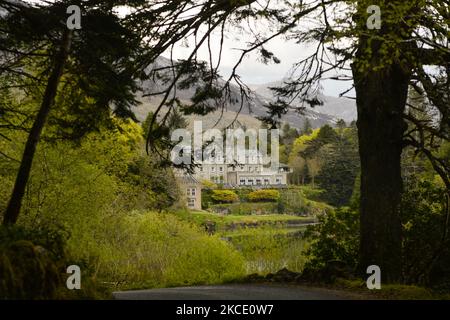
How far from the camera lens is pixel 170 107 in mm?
9391

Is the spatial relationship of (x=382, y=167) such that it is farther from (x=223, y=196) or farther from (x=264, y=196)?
(x=264, y=196)

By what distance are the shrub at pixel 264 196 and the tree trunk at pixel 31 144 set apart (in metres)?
53.2

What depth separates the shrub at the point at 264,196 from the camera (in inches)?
2330

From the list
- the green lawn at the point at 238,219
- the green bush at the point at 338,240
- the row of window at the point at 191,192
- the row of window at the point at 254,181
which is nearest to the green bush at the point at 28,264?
the green bush at the point at 338,240

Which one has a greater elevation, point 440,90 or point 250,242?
point 440,90

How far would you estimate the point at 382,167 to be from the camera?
8070mm

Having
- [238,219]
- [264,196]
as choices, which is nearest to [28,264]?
[238,219]

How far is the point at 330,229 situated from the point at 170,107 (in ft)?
12.4

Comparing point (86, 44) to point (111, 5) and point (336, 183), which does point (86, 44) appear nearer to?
point (111, 5)

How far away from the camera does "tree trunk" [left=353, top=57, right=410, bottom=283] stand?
7.98 m

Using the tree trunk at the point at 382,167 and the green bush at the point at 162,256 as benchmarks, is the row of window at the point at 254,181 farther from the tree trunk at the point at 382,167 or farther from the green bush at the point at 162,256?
the tree trunk at the point at 382,167

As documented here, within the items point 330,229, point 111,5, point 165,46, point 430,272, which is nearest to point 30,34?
point 111,5

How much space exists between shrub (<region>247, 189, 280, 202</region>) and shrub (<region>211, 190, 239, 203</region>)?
5.46 ft
